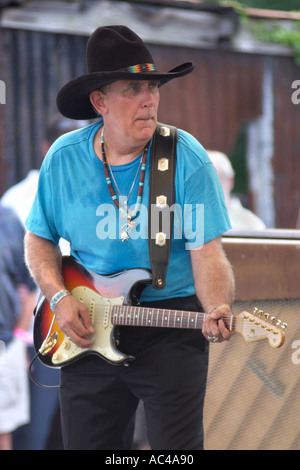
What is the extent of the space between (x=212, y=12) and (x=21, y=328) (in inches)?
130

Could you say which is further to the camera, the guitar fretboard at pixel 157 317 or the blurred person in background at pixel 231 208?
the blurred person in background at pixel 231 208

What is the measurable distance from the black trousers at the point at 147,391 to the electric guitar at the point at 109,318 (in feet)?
0.16

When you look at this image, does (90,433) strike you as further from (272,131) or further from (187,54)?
(272,131)

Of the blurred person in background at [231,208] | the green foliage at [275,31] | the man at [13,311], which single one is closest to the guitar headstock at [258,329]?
the man at [13,311]

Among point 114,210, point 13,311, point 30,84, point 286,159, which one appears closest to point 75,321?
point 114,210

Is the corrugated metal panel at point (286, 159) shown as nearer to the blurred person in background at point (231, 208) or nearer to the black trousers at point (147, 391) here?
the blurred person in background at point (231, 208)

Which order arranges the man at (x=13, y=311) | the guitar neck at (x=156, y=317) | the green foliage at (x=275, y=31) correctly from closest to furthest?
1. the guitar neck at (x=156, y=317)
2. the man at (x=13, y=311)
3. the green foliage at (x=275, y=31)

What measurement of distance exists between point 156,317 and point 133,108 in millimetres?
710

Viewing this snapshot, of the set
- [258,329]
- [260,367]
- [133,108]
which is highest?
[133,108]

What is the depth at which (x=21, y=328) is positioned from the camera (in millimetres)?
4129

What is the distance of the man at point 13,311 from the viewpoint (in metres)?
3.85

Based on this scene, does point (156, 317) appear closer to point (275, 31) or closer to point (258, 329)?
point (258, 329)

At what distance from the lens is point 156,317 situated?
2.16 meters

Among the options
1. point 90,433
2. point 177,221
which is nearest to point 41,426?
point 90,433
